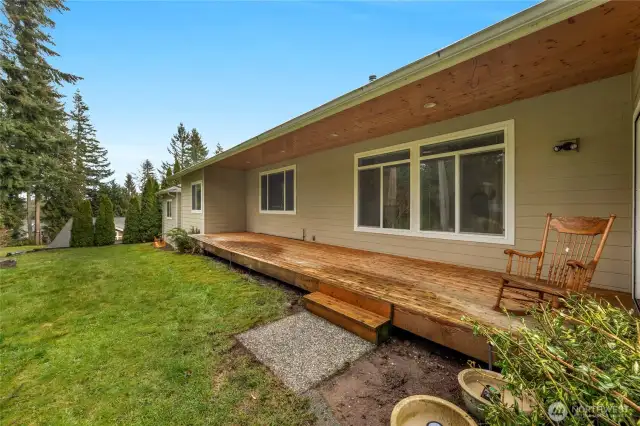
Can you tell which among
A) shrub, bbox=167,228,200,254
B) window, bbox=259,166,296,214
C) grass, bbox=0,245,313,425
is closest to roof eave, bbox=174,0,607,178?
grass, bbox=0,245,313,425

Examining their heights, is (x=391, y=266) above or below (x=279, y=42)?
below

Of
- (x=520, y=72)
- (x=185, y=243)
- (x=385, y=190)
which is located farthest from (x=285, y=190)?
(x=520, y=72)

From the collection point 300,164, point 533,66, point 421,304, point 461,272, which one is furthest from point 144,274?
point 533,66

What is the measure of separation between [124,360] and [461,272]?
4086mm

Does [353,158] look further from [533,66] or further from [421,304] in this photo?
[421,304]

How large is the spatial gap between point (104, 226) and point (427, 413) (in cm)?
1572

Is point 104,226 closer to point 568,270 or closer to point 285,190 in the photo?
point 285,190

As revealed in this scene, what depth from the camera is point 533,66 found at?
2.63 meters

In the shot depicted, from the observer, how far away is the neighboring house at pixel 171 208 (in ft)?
37.4

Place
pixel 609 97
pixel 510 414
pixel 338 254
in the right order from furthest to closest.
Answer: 1. pixel 338 254
2. pixel 609 97
3. pixel 510 414

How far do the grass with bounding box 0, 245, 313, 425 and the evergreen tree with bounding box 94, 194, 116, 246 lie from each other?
28.3 ft

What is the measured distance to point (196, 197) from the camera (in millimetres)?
9438

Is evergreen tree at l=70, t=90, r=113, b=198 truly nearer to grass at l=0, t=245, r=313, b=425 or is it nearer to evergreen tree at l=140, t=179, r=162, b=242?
evergreen tree at l=140, t=179, r=162, b=242

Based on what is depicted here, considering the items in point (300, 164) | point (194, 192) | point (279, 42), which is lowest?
point (194, 192)
